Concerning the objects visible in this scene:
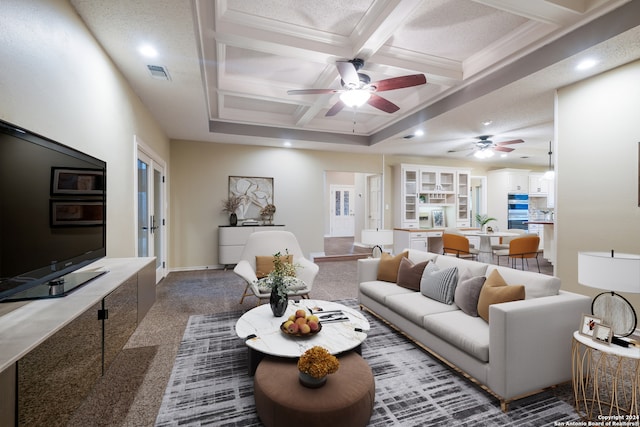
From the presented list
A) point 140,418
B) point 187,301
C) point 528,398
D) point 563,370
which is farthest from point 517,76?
point 187,301

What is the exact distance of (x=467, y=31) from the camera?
300 centimetres

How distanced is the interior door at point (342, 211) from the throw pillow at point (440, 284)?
28.4 ft

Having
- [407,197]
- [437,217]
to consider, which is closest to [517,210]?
[437,217]

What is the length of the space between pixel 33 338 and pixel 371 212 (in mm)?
8358

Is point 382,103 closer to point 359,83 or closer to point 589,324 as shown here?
point 359,83

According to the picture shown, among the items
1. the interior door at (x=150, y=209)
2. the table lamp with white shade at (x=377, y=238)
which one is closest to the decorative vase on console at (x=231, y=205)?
the interior door at (x=150, y=209)

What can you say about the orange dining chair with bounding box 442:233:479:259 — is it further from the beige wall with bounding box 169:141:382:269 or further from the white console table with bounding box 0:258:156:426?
the white console table with bounding box 0:258:156:426

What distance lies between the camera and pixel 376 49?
2969 mm

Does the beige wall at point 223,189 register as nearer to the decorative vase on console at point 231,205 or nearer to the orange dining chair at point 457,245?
the decorative vase on console at point 231,205

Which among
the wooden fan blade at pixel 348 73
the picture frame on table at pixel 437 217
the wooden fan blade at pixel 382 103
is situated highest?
the wooden fan blade at pixel 348 73

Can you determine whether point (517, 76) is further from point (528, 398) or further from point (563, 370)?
point (528, 398)

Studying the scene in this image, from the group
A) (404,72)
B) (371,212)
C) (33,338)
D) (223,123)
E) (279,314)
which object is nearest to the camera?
(33,338)

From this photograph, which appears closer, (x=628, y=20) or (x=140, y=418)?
(x=140, y=418)

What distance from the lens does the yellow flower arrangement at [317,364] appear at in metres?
1.54
